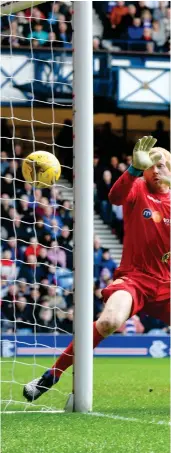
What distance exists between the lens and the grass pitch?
557cm

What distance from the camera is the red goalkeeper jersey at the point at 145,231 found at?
8.24 metres

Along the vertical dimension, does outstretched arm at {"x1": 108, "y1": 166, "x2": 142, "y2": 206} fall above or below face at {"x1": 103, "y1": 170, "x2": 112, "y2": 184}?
above

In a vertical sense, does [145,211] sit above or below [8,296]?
above

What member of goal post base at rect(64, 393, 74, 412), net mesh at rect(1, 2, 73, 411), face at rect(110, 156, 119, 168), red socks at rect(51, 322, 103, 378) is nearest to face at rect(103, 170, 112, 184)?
face at rect(110, 156, 119, 168)

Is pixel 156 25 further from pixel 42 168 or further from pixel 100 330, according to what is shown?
pixel 100 330

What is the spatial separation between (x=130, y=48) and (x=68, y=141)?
1.93 m

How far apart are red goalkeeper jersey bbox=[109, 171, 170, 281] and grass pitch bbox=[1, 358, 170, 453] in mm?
1041

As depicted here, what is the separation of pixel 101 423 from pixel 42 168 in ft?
6.50

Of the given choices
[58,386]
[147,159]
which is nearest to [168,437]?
[147,159]

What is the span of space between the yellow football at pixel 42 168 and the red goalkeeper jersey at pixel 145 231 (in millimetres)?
787

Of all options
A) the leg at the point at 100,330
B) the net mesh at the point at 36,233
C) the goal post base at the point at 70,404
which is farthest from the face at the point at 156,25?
the goal post base at the point at 70,404

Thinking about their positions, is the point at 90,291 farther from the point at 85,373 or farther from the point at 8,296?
the point at 8,296

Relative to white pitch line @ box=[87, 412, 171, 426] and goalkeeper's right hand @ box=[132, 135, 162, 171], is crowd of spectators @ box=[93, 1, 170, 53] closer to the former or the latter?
goalkeeper's right hand @ box=[132, 135, 162, 171]

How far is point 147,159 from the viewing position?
7.52 metres
